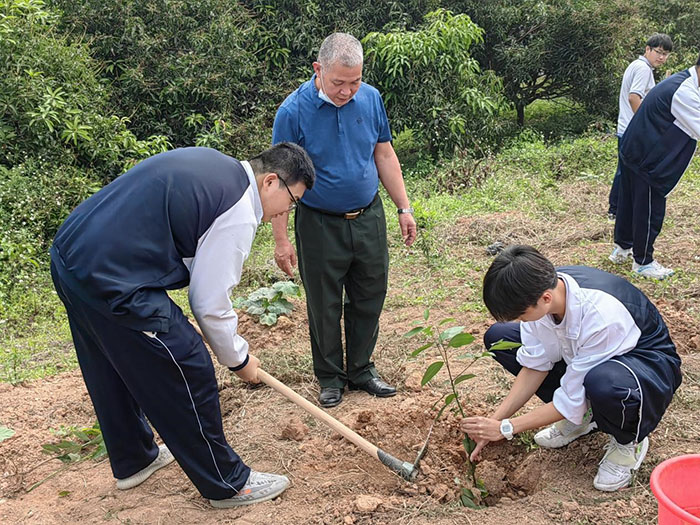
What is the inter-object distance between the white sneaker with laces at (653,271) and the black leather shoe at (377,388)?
2.35 metres

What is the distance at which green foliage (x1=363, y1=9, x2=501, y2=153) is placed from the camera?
8.47 meters

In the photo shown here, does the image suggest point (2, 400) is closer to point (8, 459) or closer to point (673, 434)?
point (8, 459)

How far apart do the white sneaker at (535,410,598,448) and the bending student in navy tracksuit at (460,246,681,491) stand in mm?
159

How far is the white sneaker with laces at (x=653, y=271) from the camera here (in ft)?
15.3

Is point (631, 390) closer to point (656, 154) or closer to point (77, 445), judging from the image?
point (77, 445)

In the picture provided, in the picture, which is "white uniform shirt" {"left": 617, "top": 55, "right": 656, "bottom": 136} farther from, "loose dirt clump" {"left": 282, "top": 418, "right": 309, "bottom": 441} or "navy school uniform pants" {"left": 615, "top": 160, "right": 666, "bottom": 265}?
"loose dirt clump" {"left": 282, "top": 418, "right": 309, "bottom": 441}

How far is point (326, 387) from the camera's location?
3.55m

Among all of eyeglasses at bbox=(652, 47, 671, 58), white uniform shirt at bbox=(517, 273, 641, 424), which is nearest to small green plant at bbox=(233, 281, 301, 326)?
white uniform shirt at bbox=(517, 273, 641, 424)

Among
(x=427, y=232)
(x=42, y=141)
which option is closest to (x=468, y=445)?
(x=427, y=232)

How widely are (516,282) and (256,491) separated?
4.68 feet

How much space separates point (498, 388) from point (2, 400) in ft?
9.47

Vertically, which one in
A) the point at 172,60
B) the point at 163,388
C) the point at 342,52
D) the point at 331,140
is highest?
the point at 172,60

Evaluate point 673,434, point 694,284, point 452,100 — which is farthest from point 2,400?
point 452,100

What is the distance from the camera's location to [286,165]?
2.49m
